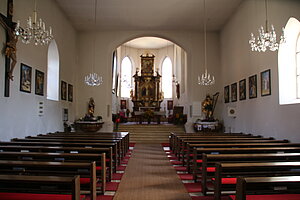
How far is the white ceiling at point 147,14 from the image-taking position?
11461 mm

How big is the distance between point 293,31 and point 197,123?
6.62 m

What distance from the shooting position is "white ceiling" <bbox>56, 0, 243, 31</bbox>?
11.5 meters

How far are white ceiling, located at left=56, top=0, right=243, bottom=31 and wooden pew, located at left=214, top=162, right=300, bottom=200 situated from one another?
898cm

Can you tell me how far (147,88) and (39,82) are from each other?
14150 mm

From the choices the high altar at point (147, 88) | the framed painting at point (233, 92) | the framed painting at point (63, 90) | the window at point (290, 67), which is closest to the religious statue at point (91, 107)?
the framed painting at point (63, 90)

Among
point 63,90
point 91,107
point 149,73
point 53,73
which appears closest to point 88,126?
point 91,107

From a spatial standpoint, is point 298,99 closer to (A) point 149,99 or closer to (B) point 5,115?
(B) point 5,115

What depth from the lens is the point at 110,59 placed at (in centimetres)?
1505

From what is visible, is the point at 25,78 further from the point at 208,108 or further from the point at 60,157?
the point at 208,108

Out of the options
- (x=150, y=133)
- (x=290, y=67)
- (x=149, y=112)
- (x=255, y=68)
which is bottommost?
(x=150, y=133)

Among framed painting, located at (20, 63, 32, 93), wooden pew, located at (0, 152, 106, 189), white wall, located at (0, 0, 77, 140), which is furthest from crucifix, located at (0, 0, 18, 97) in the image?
wooden pew, located at (0, 152, 106, 189)

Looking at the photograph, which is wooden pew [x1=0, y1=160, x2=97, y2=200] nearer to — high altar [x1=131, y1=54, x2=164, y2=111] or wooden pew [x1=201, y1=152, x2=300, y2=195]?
wooden pew [x1=201, y1=152, x2=300, y2=195]

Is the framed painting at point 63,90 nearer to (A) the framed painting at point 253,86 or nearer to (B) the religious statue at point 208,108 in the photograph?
(B) the religious statue at point 208,108

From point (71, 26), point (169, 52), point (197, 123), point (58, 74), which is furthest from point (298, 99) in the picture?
point (169, 52)
